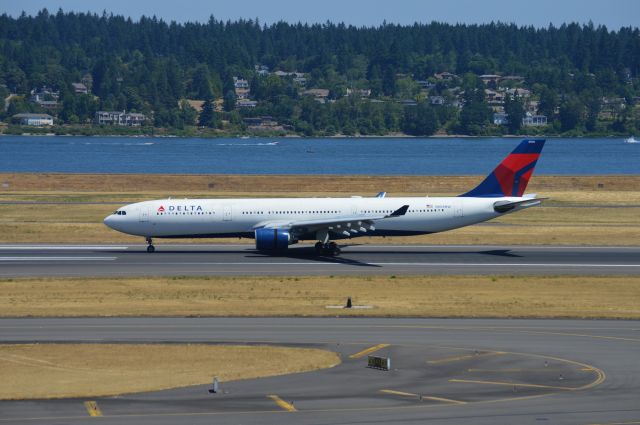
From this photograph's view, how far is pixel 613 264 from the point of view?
222 feet

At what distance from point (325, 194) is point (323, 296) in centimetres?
6212

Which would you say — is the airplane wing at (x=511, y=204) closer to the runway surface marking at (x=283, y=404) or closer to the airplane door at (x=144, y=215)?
the airplane door at (x=144, y=215)

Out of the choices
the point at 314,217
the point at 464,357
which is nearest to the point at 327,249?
the point at 314,217

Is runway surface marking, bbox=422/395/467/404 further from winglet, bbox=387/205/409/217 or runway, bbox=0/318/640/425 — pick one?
winglet, bbox=387/205/409/217

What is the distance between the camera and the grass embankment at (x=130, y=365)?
121ft

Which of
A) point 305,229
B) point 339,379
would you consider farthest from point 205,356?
point 305,229

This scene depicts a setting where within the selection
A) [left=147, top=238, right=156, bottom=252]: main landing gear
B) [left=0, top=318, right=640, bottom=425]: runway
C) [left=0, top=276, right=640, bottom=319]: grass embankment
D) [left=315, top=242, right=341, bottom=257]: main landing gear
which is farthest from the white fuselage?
[left=0, top=318, right=640, bottom=425]: runway

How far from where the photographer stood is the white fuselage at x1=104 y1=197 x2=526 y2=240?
238 ft

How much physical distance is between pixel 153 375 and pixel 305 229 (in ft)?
A: 112

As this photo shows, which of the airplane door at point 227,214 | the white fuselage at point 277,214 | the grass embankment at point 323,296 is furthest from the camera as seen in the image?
the white fuselage at point 277,214

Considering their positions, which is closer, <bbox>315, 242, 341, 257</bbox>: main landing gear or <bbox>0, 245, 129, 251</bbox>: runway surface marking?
<bbox>315, 242, 341, 257</bbox>: main landing gear

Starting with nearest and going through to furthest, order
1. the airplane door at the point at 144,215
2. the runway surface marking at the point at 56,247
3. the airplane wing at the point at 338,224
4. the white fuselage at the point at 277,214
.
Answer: the airplane wing at the point at 338,224, the white fuselage at the point at 277,214, the airplane door at the point at 144,215, the runway surface marking at the point at 56,247

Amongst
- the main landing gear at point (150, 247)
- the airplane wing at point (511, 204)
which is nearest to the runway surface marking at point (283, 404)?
the airplane wing at point (511, 204)

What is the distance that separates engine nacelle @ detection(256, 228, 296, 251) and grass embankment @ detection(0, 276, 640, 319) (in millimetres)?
9279
